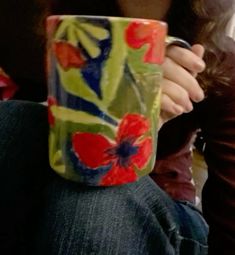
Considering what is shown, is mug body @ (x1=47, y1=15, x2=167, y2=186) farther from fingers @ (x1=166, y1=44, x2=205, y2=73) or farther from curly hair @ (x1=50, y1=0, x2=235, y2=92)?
curly hair @ (x1=50, y1=0, x2=235, y2=92)

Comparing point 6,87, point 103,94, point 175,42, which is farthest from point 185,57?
point 6,87

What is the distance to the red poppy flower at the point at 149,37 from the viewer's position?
0.39 m

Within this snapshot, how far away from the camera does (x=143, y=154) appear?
445 millimetres

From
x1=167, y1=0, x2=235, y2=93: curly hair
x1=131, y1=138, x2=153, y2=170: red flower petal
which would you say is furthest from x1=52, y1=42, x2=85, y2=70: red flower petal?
x1=167, y1=0, x2=235, y2=93: curly hair

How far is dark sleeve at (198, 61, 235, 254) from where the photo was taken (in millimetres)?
679

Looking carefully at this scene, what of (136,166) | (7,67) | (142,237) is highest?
(136,166)

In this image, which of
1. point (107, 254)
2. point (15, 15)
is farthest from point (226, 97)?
point (15, 15)

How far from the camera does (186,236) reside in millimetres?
564

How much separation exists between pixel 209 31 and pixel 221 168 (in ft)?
0.74

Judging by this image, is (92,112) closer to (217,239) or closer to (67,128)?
(67,128)

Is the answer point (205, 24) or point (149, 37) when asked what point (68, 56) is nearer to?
point (149, 37)

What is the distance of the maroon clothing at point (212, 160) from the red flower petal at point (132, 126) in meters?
0.30

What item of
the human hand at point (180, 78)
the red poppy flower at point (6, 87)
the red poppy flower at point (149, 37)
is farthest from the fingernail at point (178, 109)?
the red poppy flower at point (6, 87)

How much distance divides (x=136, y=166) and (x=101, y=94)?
0.09m
